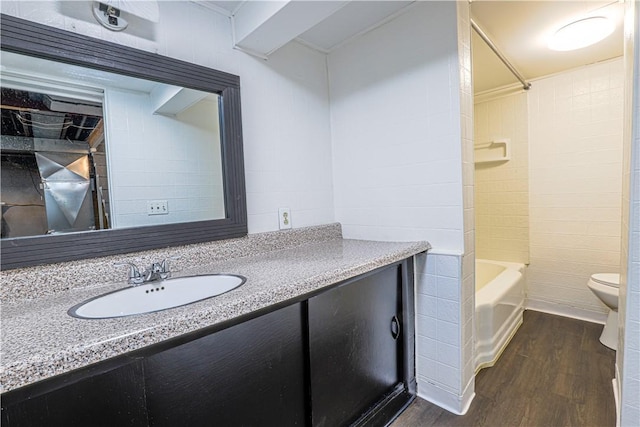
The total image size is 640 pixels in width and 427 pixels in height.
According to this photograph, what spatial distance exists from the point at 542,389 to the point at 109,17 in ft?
→ 9.24

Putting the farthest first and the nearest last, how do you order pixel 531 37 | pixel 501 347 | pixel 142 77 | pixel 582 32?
pixel 501 347 → pixel 531 37 → pixel 582 32 → pixel 142 77

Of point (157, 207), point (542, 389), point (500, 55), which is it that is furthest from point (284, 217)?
point (500, 55)

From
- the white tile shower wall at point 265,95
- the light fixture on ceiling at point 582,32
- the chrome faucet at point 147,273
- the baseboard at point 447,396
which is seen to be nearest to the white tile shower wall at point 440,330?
the baseboard at point 447,396

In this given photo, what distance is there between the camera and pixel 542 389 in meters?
1.67

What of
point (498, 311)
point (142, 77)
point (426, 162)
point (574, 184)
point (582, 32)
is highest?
point (582, 32)

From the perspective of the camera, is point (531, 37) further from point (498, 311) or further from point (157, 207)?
point (157, 207)

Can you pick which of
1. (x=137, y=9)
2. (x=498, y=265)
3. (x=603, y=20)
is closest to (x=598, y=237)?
(x=498, y=265)

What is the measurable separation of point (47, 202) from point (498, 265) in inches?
129

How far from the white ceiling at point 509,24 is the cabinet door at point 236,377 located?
1.54 m

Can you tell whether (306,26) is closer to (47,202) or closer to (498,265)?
(47,202)

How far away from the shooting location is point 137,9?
1.17 meters

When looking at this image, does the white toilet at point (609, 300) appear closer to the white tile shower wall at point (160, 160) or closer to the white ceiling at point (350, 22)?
the white ceiling at point (350, 22)

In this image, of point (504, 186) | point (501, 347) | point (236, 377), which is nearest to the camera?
point (236, 377)

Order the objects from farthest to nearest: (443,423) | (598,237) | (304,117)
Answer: (598,237) → (304,117) → (443,423)
